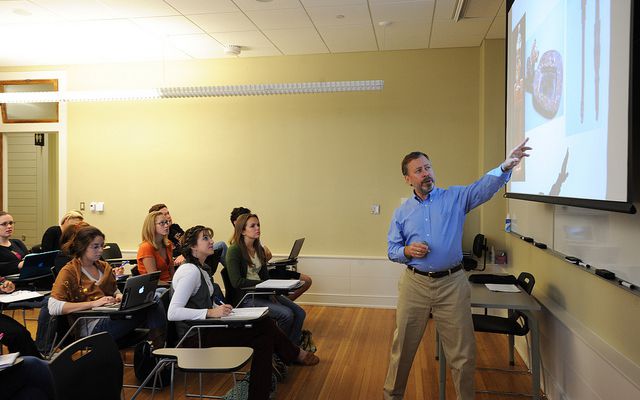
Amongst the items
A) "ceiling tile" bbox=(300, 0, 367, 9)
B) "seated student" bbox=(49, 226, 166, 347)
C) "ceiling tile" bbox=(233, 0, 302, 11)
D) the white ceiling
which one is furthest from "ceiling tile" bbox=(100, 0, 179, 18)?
"seated student" bbox=(49, 226, 166, 347)

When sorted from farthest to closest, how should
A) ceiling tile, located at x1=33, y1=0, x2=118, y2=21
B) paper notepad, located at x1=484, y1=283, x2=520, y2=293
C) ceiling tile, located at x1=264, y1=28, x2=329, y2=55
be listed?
1. ceiling tile, located at x1=264, y1=28, x2=329, y2=55
2. ceiling tile, located at x1=33, y1=0, x2=118, y2=21
3. paper notepad, located at x1=484, y1=283, x2=520, y2=293

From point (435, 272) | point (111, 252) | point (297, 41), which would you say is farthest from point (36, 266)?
point (297, 41)

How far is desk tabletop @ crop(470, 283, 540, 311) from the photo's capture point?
330 cm

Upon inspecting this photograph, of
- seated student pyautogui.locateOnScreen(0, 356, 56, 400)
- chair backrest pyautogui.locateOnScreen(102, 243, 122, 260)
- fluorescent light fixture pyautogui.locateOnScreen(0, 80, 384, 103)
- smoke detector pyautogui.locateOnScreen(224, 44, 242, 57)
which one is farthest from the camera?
smoke detector pyautogui.locateOnScreen(224, 44, 242, 57)

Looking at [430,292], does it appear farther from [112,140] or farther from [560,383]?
[112,140]

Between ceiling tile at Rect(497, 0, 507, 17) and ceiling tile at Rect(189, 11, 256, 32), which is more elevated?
ceiling tile at Rect(189, 11, 256, 32)

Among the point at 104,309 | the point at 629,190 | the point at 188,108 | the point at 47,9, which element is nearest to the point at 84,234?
the point at 104,309

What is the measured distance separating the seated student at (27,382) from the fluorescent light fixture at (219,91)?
13.2 feet

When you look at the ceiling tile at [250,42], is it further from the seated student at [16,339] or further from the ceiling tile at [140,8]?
the seated student at [16,339]

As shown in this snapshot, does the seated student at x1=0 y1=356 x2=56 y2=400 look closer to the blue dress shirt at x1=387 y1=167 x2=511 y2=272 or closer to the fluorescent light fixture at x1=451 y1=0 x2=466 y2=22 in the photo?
the blue dress shirt at x1=387 y1=167 x2=511 y2=272

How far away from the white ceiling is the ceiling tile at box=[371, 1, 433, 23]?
0.03ft

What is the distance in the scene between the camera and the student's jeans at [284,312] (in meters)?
4.28

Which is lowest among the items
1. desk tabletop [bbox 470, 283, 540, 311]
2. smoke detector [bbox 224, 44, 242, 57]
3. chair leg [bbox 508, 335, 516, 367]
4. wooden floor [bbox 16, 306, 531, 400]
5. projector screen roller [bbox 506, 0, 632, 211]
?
wooden floor [bbox 16, 306, 531, 400]

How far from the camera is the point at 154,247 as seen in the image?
15.4 ft
